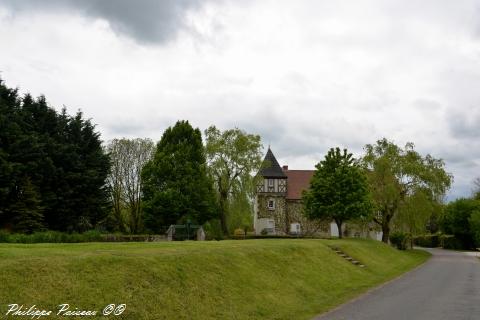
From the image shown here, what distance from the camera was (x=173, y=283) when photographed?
13391 mm

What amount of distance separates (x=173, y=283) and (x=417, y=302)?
29.2 feet

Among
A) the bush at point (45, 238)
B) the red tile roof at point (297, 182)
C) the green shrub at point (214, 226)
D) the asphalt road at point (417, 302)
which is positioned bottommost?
the asphalt road at point (417, 302)

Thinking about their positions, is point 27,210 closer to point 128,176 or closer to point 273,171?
point 128,176

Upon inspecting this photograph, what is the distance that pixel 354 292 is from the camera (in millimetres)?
19547

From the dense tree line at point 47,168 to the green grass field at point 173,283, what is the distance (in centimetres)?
1538

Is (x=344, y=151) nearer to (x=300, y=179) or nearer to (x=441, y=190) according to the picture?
(x=441, y=190)

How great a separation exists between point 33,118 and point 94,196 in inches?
298

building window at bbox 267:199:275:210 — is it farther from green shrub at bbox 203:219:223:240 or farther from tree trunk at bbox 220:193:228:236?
tree trunk at bbox 220:193:228:236

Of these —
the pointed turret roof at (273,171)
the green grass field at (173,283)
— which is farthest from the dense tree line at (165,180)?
the green grass field at (173,283)

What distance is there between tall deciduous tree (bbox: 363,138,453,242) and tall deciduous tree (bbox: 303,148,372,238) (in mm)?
4484

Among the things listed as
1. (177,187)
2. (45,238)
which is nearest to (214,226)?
(177,187)

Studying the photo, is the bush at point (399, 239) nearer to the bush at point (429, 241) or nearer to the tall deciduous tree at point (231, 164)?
the tall deciduous tree at point (231, 164)

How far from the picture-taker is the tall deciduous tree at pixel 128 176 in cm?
5097

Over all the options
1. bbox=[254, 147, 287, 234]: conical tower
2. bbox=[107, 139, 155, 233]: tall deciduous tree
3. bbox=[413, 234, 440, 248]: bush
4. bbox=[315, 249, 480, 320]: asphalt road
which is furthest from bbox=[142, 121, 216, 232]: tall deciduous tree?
bbox=[413, 234, 440, 248]: bush
